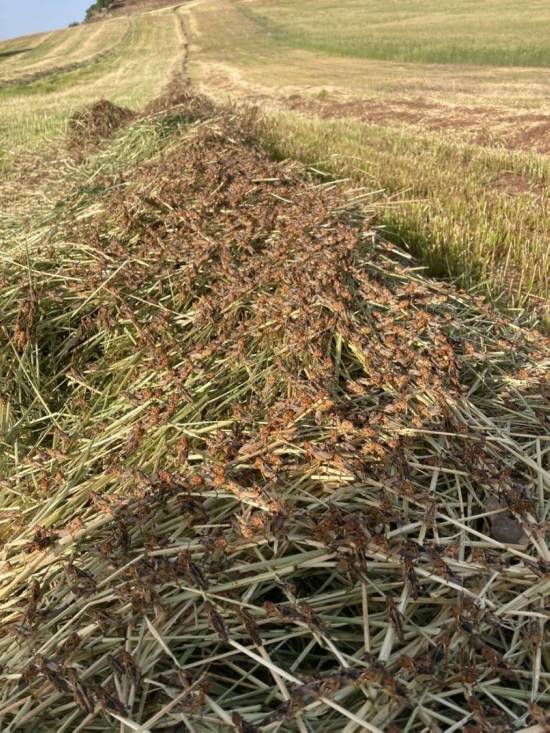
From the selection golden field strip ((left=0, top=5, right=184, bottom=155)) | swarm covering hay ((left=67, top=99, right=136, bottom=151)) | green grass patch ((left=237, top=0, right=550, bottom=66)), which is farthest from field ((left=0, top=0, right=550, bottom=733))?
green grass patch ((left=237, top=0, right=550, bottom=66))

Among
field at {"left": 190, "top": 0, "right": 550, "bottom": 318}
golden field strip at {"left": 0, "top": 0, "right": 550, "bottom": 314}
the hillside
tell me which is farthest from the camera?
the hillside

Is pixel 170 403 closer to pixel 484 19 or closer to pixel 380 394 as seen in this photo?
pixel 380 394

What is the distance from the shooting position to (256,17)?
4369 centimetres

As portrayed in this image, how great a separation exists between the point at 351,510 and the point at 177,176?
2852mm

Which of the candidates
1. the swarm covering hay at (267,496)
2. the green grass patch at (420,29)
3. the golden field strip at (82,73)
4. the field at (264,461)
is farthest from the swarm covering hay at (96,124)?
the green grass patch at (420,29)

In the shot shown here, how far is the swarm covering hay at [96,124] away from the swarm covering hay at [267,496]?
15.7 ft

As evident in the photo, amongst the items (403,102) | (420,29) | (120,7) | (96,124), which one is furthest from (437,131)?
(120,7)

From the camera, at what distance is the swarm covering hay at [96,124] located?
7.13 m

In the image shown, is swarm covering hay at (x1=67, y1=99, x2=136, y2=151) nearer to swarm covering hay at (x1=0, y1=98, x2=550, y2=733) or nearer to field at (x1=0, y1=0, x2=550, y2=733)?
field at (x1=0, y1=0, x2=550, y2=733)

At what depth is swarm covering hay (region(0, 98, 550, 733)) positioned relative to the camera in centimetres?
130

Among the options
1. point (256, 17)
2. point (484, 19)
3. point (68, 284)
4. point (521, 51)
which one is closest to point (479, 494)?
point (68, 284)

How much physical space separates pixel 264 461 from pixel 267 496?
5.5 inches

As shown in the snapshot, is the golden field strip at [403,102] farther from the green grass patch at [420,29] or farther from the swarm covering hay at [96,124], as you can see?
the swarm covering hay at [96,124]

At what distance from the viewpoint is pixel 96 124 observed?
7480 millimetres
